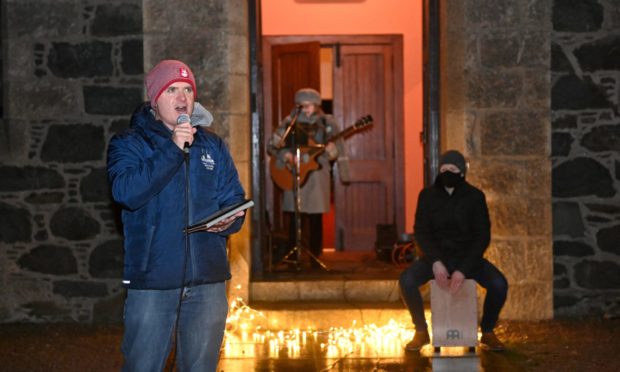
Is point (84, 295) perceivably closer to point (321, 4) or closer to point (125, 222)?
point (125, 222)

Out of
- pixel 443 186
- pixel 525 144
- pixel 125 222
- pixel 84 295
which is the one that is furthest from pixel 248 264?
pixel 125 222

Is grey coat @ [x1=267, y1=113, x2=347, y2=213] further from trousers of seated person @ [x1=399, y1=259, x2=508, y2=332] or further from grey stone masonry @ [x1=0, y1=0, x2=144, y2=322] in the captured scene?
trousers of seated person @ [x1=399, y1=259, x2=508, y2=332]

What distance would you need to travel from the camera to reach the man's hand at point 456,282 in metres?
5.17

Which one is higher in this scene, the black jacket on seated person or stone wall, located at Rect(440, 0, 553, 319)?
stone wall, located at Rect(440, 0, 553, 319)

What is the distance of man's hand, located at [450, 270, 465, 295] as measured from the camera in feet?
17.0

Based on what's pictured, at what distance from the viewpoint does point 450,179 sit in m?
5.39

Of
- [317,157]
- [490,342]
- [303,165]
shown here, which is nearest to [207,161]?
[490,342]

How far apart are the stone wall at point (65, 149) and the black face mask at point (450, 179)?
151cm

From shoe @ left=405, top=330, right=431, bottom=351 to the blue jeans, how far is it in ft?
8.20

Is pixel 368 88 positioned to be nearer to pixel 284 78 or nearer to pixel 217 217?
pixel 284 78

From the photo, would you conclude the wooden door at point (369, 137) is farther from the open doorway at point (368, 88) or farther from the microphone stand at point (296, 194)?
the microphone stand at point (296, 194)

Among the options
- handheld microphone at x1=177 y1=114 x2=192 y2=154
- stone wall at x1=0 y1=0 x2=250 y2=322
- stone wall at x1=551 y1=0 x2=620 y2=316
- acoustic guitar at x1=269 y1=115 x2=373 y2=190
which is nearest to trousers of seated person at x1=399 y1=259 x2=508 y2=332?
stone wall at x1=551 y1=0 x2=620 y2=316

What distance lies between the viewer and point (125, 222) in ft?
9.98

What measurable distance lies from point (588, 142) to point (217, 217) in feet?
13.2
